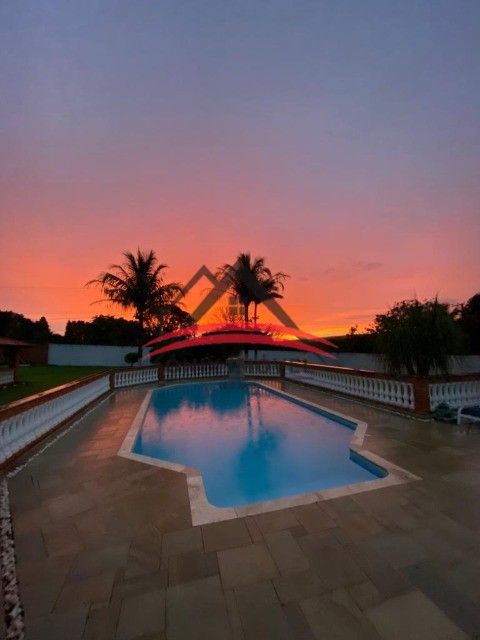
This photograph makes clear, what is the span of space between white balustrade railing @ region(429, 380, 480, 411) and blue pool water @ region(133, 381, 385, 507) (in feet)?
7.19

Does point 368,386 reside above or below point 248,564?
above

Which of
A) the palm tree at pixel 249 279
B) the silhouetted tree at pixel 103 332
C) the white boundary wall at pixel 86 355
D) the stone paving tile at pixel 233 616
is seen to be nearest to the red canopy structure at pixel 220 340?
the palm tree at pixel 249 279

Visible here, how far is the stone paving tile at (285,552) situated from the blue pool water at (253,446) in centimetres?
169

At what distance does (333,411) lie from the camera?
847cm

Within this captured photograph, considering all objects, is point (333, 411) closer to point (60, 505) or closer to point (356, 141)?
point (60, 505)

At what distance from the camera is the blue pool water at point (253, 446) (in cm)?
482

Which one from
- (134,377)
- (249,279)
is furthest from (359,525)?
(249,279)

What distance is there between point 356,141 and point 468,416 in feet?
30.5

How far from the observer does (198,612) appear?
6.51ft

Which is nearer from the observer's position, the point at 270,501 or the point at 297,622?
the point at 297,622

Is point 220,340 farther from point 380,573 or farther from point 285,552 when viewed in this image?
point 380,573

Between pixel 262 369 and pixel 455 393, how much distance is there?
11249 millimetres

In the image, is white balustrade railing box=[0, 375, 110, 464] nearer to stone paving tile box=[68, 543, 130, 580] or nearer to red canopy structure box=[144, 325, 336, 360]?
stone paving tile box=[68, 543, 130, 580]

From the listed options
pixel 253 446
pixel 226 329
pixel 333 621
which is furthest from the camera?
pixel 226 329
